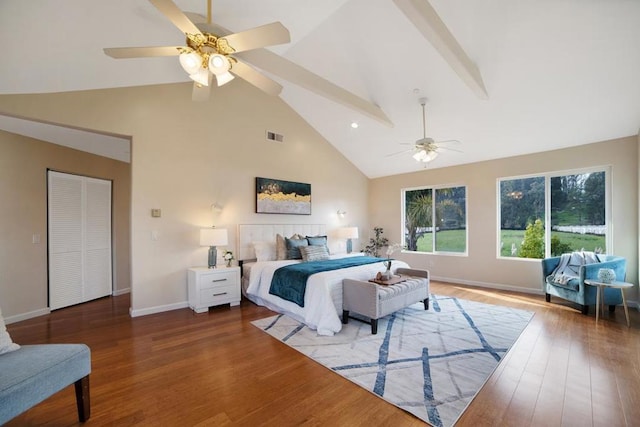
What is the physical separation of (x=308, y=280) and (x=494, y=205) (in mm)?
4308

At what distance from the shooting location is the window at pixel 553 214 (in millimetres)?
4625

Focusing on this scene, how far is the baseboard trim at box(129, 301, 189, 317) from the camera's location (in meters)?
3.88

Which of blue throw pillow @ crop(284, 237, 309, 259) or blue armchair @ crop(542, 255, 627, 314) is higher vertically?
blue throw pillow @ crop(284, 237, 309, 259)

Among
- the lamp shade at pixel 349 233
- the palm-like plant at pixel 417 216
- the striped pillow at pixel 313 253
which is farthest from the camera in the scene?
the palm-like plant at pixel 417 216

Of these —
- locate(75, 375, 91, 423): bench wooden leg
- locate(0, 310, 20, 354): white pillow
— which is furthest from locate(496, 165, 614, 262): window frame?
locate(0, 310, 20, 354): white pillow

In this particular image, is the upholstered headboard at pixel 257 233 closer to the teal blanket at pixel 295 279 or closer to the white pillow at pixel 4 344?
the teal blanket at pixel 295 279

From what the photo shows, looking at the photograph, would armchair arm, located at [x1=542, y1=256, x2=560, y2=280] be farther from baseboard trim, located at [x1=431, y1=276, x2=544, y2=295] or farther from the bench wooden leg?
the bench wooden leg

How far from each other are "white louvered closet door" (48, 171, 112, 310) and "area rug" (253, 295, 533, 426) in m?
3.23

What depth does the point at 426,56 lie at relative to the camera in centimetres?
367

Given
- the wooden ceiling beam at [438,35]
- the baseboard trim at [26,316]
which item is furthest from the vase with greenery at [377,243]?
the baseboard trim at [26,316]

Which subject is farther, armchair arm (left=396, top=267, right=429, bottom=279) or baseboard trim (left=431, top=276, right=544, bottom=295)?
baseboard trim (left=431, top=276, right=544, bottom=295)

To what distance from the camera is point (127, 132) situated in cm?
384

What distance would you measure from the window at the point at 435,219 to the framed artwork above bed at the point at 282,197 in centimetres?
268

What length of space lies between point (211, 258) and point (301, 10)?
3586 mm
